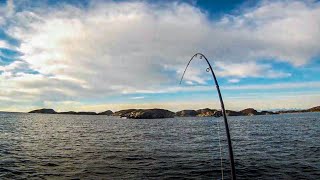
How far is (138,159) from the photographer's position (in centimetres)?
3584

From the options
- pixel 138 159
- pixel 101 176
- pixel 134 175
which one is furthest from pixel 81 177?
pixel 138 159

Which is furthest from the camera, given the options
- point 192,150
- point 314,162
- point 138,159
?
point 192,150

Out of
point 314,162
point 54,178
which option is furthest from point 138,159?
point 314,162

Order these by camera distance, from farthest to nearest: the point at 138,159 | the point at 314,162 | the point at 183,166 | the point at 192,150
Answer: the point at 192,150 → the point at 138,159 → the point at 314,162 → the point at 183,166

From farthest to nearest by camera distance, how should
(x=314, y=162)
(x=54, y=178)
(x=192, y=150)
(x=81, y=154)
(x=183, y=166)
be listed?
(x=192, y=150) < (x=81, y=154) < (x=314, y=162) < (x=183, y=166) < (x=54, y=178)

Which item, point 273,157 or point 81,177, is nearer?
point 81,177

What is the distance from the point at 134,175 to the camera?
27672 millimetres

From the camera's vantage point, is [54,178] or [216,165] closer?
[54,178]

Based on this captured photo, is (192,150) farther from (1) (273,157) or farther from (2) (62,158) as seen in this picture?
(2) (62,158)

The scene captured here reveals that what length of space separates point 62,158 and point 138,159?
9296 mm

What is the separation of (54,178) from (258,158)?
23568mm

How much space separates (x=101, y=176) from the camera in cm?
2731

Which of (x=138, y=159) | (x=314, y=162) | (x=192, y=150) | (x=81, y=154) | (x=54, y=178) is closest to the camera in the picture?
(x=54, y=178)

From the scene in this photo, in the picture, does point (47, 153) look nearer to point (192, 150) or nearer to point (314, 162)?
point (192, 150)
